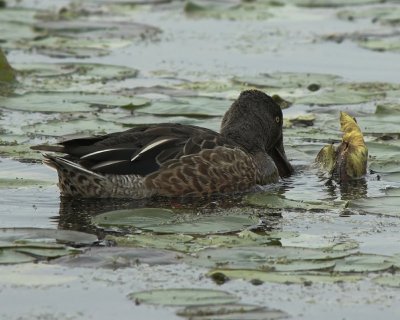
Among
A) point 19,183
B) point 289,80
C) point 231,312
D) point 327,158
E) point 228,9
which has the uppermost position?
point 228,9

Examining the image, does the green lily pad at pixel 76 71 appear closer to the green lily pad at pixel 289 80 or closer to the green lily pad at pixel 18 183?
the green lily pad at pixel 289 80

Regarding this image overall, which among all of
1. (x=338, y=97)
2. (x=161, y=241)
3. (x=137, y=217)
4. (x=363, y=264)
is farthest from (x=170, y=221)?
(x=338, y=97)

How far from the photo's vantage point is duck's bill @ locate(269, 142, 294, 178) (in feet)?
38.5

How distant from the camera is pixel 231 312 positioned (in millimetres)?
7504

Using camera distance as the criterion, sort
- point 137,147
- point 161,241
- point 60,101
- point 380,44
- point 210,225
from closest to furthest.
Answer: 1. point 161,241
2. point 210,225
3. point 137,147
4. point 60,101
5. point 380,44

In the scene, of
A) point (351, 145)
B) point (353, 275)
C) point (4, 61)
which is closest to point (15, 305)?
point (353, 275)

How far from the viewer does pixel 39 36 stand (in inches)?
693

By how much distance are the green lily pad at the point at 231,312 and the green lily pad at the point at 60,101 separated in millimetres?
5900

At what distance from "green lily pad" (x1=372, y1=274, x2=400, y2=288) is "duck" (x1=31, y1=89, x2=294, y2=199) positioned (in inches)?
116

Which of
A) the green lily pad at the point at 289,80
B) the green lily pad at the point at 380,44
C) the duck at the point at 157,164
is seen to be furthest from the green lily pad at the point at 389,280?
the green lily pad at the point at 380,44

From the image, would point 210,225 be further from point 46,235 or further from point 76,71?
point 76,71

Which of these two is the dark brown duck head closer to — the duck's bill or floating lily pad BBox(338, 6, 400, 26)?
the duck's bill

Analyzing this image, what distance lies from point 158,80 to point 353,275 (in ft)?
23.6

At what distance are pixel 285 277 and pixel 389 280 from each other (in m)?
0.65
